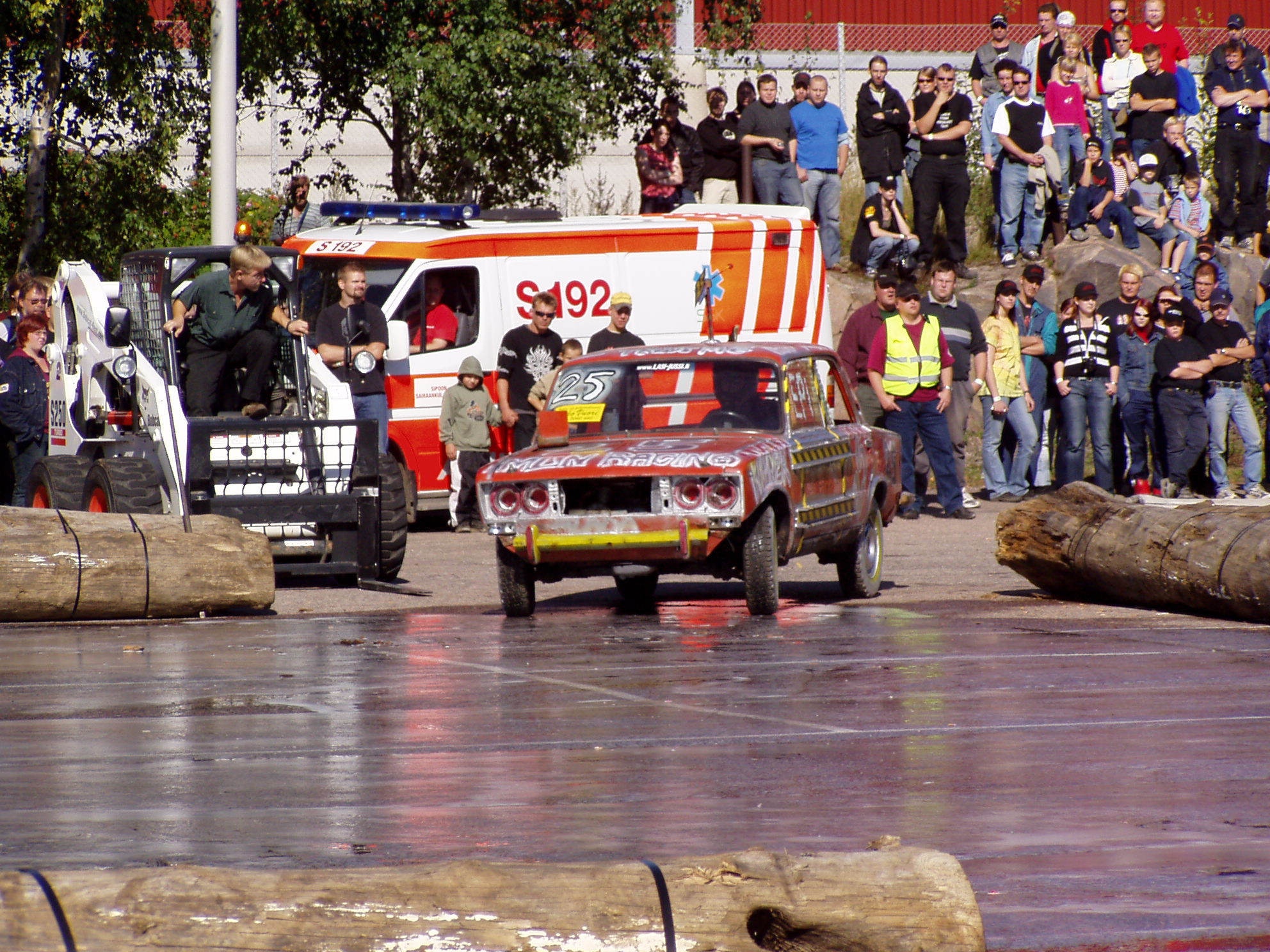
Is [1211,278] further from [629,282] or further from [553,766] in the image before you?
[553,766]

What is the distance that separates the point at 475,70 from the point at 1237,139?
32.8 feet

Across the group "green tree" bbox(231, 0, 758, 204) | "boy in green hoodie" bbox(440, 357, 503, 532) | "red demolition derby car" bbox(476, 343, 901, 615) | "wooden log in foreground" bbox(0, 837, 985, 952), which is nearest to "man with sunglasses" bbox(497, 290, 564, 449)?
"boy in green hoodie" bbox(440, 357, 503, 532)

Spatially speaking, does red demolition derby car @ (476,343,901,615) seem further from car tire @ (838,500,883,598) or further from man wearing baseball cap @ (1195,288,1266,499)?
man wearing baseball cap @ (1195,288,1266,499)

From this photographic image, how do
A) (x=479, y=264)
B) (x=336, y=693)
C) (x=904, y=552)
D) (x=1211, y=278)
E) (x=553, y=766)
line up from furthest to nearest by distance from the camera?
(x=1211, y=278), (x=479, y=264), (x=904, y=552), (x=336, y=693), (x=553, y=766)

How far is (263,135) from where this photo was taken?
1161 inches

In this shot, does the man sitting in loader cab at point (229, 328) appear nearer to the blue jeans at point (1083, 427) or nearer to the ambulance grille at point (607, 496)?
the ambulance grille at point (607, 496)

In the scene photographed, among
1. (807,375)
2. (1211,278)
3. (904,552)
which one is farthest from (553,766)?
(1211,278)

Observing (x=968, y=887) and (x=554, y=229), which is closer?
(x=968, y=887)

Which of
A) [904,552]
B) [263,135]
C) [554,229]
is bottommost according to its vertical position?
[904,552]

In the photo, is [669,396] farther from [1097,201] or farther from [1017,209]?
[1097,201]

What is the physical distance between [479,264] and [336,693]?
9325 millimetres

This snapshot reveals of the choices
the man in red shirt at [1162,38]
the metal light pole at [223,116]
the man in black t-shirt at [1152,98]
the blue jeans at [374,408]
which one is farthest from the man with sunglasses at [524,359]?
the man in red shirt at [1162,38]

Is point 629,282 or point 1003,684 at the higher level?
point 629,282

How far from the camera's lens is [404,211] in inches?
732
